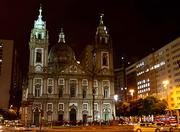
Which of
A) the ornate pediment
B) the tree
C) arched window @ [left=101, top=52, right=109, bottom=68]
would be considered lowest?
the tree

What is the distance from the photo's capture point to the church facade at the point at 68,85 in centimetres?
Result: 9138

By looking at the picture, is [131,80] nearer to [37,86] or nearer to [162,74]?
[162,74]

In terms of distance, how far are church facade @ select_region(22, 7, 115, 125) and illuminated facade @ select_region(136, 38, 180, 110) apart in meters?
19.0

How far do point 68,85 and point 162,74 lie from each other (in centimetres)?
5054

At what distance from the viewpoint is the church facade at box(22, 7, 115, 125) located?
3597 inches

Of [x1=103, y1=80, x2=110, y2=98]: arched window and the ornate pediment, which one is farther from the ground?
the ornate pediment

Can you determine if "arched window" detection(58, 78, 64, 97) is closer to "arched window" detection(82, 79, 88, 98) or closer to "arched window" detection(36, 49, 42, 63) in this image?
"arched window" detection(82, 79, 88, 98)

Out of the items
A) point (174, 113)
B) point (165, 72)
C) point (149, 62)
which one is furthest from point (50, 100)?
point (149, 62)

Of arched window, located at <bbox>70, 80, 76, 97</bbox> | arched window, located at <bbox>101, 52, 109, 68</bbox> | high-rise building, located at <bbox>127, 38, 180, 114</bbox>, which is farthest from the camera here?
high-rise building, located at <bbox>127, 38, 180, 114</bbox>

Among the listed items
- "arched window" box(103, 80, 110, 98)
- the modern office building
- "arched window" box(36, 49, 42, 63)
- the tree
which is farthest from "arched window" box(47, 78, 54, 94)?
the modern office building

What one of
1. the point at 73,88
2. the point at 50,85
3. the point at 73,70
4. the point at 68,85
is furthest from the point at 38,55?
the point at 73,88

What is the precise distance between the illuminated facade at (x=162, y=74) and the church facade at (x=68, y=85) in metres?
19.0

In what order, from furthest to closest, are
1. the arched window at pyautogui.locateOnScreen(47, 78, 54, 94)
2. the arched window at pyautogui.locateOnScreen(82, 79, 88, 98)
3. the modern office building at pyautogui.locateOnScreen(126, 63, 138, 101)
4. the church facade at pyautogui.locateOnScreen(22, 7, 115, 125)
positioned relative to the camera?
1. the modern office building at pyautogui.locateOnScreen(126, 63, 138, 101)
2. the arched window at pyautogui.locateOnScreen(82, 79, 88, 98)
3. the arched window at pyautogui.locateOnScreen(47, 78, 54, 94)
4. the church facade at pyautogui.locateOnScreen(22, 7, 115, 125)

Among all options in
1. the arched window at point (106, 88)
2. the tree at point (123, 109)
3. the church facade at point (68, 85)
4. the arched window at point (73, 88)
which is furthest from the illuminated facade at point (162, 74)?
the arched window at point (73, 88)
